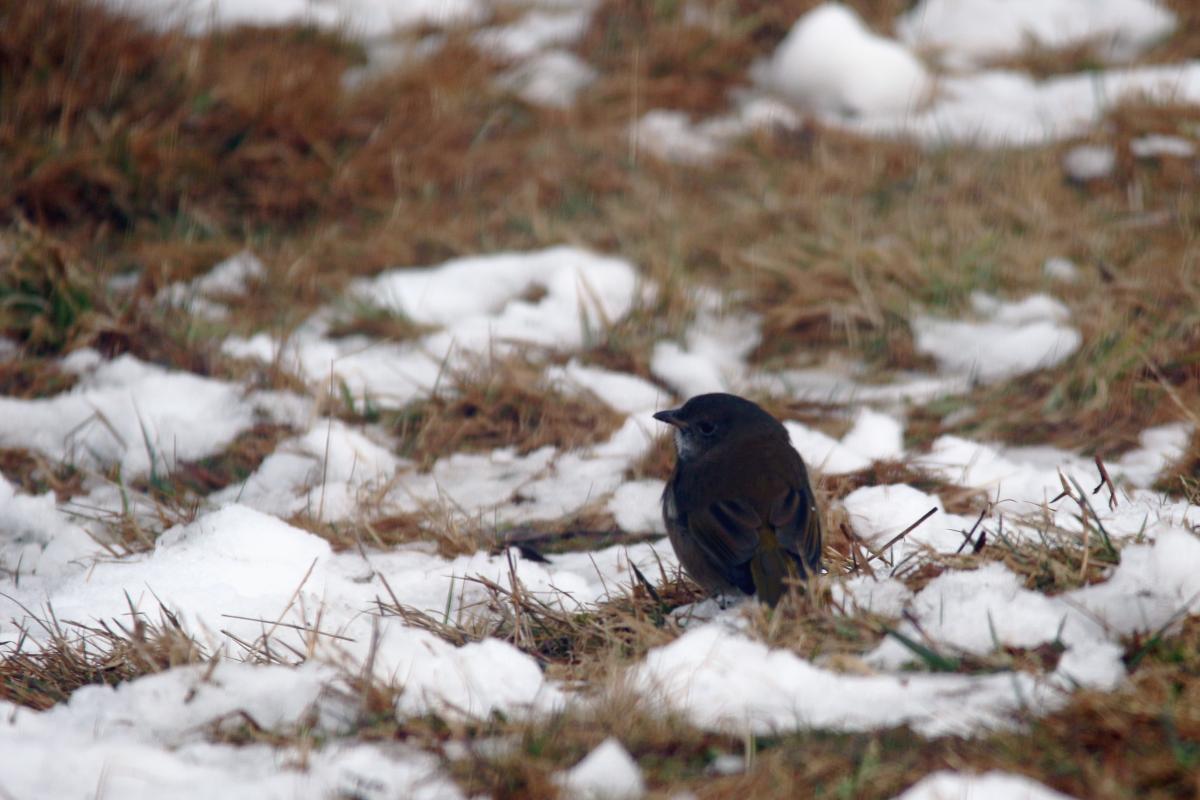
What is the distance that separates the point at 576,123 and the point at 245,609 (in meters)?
4.97

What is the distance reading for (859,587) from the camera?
118 inches

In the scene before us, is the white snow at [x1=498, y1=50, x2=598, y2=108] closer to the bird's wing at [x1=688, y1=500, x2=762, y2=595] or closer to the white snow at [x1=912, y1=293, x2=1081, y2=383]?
the white snow at [x1=912, y1=293, x2=1081, y2=383]

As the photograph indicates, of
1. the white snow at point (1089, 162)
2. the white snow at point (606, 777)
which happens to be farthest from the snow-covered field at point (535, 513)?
the white snow at point (1089, 162)

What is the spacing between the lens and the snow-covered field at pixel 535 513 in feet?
8.07

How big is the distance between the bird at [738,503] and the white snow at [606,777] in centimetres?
79

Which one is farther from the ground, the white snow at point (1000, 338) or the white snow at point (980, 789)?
the white snow at point (980, 789)

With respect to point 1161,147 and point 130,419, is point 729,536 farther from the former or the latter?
point 1161,147

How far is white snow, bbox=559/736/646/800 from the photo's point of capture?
2172 mm

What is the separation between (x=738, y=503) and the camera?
365 cm

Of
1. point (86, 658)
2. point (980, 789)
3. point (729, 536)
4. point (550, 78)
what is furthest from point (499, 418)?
point (550, 78)

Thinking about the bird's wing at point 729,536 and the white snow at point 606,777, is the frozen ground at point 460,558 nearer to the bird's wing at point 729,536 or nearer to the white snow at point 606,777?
the white snow at point 606,777

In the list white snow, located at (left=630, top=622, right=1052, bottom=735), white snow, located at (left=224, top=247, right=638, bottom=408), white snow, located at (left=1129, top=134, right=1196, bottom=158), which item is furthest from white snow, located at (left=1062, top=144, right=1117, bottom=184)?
white snow, located at (left=630, top=622, right=1052, bottom=735)

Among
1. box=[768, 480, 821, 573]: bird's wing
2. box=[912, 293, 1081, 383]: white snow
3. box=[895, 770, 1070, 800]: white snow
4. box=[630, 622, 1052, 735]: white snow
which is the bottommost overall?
box=[912, 293, 1081, 383]: white snow

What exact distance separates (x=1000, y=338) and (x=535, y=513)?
7.33 ft
